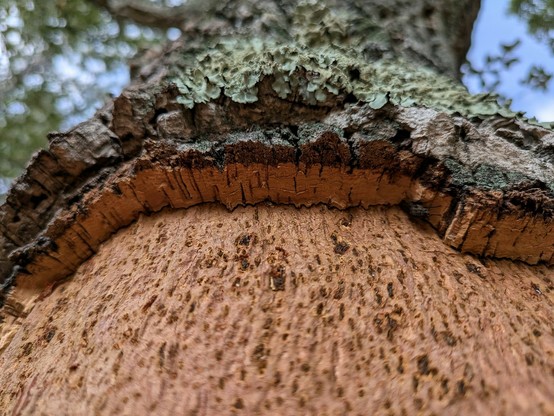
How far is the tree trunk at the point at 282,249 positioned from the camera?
0.79 meters

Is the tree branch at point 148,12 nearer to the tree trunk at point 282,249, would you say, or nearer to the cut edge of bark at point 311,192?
the tree trunk at point 282,249

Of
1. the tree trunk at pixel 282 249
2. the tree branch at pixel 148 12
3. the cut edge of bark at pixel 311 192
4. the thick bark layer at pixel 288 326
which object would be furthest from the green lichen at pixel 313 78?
the tree branch at pixel 148 12

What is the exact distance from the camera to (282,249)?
1.01m

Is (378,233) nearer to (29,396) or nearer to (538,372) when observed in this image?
(538,372)

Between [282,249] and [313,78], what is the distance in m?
0.49

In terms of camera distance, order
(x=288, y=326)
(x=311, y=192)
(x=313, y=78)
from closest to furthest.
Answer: (x=288, y=326) < (x=311, y=192) < (x=313, y=78)

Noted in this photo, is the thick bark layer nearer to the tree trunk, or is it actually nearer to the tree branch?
the tree trunk

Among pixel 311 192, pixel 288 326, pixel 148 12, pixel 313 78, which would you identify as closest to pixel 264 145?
pixel 311 192

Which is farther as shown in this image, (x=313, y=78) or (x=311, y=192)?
(x=313, y=78)

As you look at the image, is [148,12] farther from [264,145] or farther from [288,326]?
[288,326]

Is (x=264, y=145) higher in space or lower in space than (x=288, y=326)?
higher

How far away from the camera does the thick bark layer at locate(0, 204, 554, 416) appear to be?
0.77 meters

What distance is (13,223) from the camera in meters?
1.25

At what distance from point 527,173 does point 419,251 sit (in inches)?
12.5
